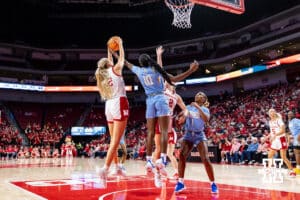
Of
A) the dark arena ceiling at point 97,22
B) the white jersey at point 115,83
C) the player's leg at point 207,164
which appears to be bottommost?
the player's leg at point 207,164

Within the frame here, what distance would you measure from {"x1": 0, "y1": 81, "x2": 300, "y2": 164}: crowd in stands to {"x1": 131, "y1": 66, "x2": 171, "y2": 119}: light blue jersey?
891cm

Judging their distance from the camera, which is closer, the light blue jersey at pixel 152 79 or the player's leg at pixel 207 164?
the light blue jersey at pixel 152 79

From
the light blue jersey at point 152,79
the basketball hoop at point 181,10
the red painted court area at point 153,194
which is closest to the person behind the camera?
the red painted court area at point 153,194

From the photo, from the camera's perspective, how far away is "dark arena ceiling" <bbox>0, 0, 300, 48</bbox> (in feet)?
116

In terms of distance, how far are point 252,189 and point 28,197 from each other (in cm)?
407

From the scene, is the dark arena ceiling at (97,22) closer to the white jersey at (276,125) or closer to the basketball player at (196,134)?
the white jersey at (276,125)

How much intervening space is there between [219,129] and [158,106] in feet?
56.5

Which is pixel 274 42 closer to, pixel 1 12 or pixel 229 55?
pixel 229 55

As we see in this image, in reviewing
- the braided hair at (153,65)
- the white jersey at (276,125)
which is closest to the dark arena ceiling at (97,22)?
the white jersey at (276,125)

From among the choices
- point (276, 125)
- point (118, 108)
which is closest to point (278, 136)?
point (276, 125)

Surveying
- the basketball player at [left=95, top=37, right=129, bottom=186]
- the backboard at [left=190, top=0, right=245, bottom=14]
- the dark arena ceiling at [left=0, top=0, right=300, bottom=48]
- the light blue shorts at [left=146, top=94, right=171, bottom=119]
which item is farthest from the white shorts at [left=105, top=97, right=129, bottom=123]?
the dark arena ceiling at [left=0, top=0, right=300, bottom=48]

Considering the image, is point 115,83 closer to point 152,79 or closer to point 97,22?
point 152,79

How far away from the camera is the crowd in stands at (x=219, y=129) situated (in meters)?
16.9

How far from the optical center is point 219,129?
22109 mm
